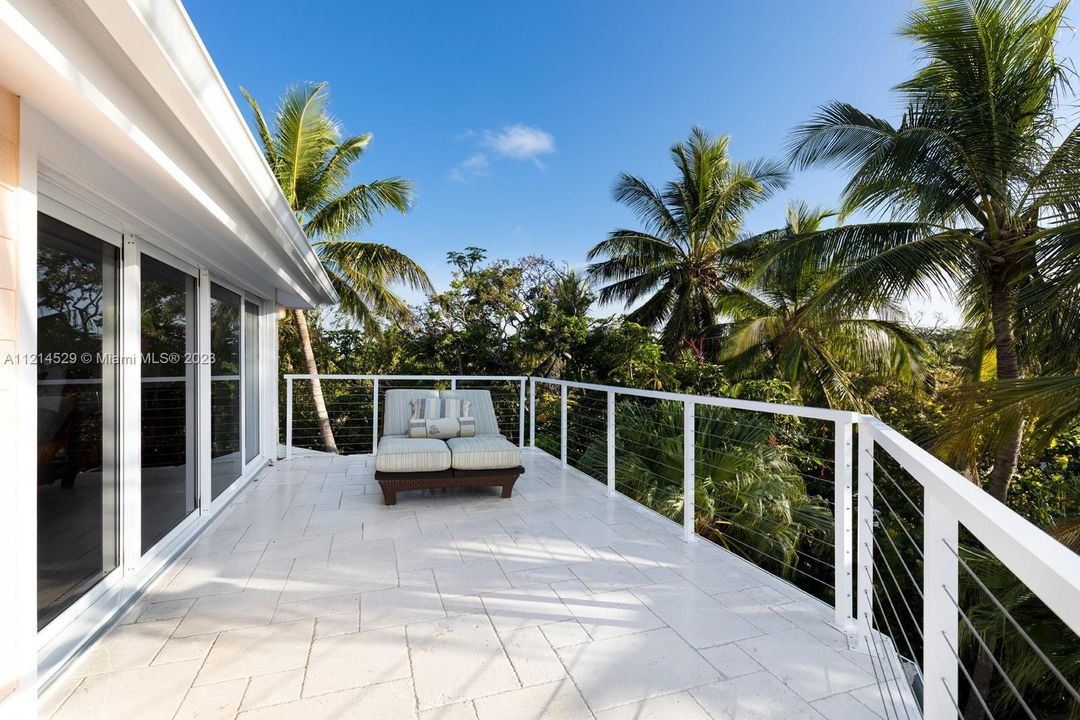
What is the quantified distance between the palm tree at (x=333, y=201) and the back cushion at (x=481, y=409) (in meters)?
4.91

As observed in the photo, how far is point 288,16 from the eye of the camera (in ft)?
30.2

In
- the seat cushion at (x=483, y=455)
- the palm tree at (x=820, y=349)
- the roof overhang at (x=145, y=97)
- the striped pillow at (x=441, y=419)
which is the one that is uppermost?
the roof overhang at (x=145, y=97)

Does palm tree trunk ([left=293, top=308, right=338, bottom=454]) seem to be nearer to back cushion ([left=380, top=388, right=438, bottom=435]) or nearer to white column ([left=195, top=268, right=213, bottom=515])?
back cushion ([left=380, top=388, right=438, bottom=435])

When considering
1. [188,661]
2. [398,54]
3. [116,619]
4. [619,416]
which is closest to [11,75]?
[188,661]

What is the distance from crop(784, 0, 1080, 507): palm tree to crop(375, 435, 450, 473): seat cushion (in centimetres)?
543

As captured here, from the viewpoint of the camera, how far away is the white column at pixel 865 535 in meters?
2.25

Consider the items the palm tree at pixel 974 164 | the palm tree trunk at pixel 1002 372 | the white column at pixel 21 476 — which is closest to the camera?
the white column at pixel 21 476

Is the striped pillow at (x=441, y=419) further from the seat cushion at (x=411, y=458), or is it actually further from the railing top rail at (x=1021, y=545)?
the railing top rail at (x=1021, y=545)

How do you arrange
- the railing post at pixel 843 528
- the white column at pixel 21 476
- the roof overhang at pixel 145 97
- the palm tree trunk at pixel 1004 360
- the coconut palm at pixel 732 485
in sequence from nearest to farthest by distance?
the roof overhang at pixel 145 97, the white column at pixel 21 476, the railing post at pixel 843 528, the coconut palm at pixel 732 485, the palm tree trunk at pixel 1004 360

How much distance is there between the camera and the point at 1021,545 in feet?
2.36

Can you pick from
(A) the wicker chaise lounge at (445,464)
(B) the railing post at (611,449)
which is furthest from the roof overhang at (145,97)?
(B) the railing post at (611,449)

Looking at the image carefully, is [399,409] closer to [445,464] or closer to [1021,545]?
[445,464]

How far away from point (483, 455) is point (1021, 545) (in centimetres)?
425

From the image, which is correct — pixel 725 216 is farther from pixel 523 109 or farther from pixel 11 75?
pixel 11 75
